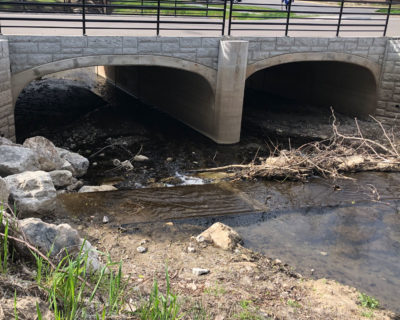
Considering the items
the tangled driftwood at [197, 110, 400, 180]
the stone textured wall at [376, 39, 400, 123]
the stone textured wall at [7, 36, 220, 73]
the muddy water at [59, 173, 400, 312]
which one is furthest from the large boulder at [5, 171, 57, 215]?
the stone textured wall at [376, 39, 400, 123]

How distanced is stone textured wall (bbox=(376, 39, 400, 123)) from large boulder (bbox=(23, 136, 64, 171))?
10.3m

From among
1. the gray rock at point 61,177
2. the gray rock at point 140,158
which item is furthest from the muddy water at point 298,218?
the gray rock at point 140,158

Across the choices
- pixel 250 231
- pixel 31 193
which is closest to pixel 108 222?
pixel 31 193

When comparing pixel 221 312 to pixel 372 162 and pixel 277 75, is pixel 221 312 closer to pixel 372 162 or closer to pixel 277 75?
pixel 372 162

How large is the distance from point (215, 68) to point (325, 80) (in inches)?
238

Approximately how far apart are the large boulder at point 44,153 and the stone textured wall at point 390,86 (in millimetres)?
10265

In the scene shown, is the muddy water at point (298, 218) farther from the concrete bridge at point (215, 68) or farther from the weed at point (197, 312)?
the concrete bridge at point (215, 68)

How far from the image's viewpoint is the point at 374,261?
6.38 meters

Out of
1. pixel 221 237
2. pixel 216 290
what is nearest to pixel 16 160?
pixel 221 237

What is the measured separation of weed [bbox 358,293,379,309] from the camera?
5.17m

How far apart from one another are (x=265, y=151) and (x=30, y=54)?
6.40m

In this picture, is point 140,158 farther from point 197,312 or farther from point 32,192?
point 197,312

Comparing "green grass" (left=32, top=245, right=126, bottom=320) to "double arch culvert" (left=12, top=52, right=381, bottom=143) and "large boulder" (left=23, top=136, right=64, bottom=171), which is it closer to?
"large boulder" (left=23, top=136, right=64, bottom=171)

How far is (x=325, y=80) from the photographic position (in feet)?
52.0
